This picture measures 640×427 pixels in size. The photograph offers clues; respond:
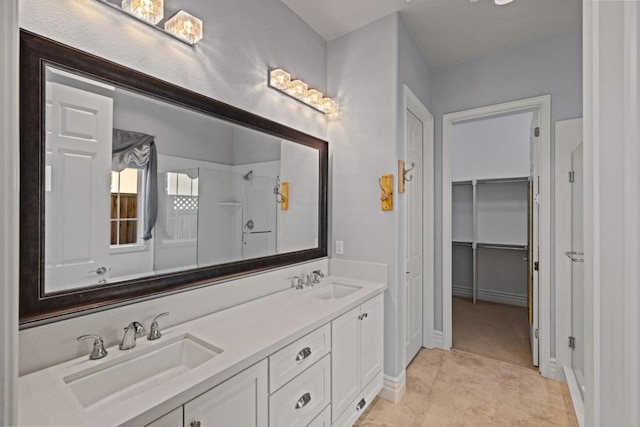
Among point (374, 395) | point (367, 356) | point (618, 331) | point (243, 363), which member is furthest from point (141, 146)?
point (374, 395)

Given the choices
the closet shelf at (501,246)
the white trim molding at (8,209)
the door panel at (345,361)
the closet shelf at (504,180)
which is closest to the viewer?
the white trim molding at (8,209)

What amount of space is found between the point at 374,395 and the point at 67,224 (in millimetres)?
2042

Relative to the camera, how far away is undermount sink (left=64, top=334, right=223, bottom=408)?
104cm

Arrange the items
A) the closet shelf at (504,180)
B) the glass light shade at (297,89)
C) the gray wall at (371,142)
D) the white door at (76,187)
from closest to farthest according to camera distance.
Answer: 1. the white door at (76,187)
2. the glass light shade at (297,89)
3. the gray wall at (371,142)
4. the closet shelf at (504,180)

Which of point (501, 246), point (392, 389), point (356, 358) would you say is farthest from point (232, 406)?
point (501, 246)

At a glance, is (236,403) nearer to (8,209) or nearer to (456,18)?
(8,209)

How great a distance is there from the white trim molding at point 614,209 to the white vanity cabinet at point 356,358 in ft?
4.33

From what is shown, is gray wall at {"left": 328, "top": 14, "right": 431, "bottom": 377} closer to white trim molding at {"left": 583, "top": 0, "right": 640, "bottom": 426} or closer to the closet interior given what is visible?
white trim molding at {"left": 583, "top": 0, "right": 640, "bottom": 426}

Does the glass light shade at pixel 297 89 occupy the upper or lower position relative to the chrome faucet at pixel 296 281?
upper

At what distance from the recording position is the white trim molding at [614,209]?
0.42 m

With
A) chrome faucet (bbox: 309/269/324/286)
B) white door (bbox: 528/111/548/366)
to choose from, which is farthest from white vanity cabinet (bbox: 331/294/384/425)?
white door (bbox: 528/111/548/366)

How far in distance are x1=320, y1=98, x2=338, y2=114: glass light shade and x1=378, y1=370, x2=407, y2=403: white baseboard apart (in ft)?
6.94

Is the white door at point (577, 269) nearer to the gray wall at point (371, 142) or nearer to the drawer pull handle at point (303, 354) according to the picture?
the gray wall at point (371, 142)

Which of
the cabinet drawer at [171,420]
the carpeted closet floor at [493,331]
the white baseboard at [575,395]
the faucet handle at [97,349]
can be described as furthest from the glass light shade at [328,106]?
the white baseboard at [575,395]
